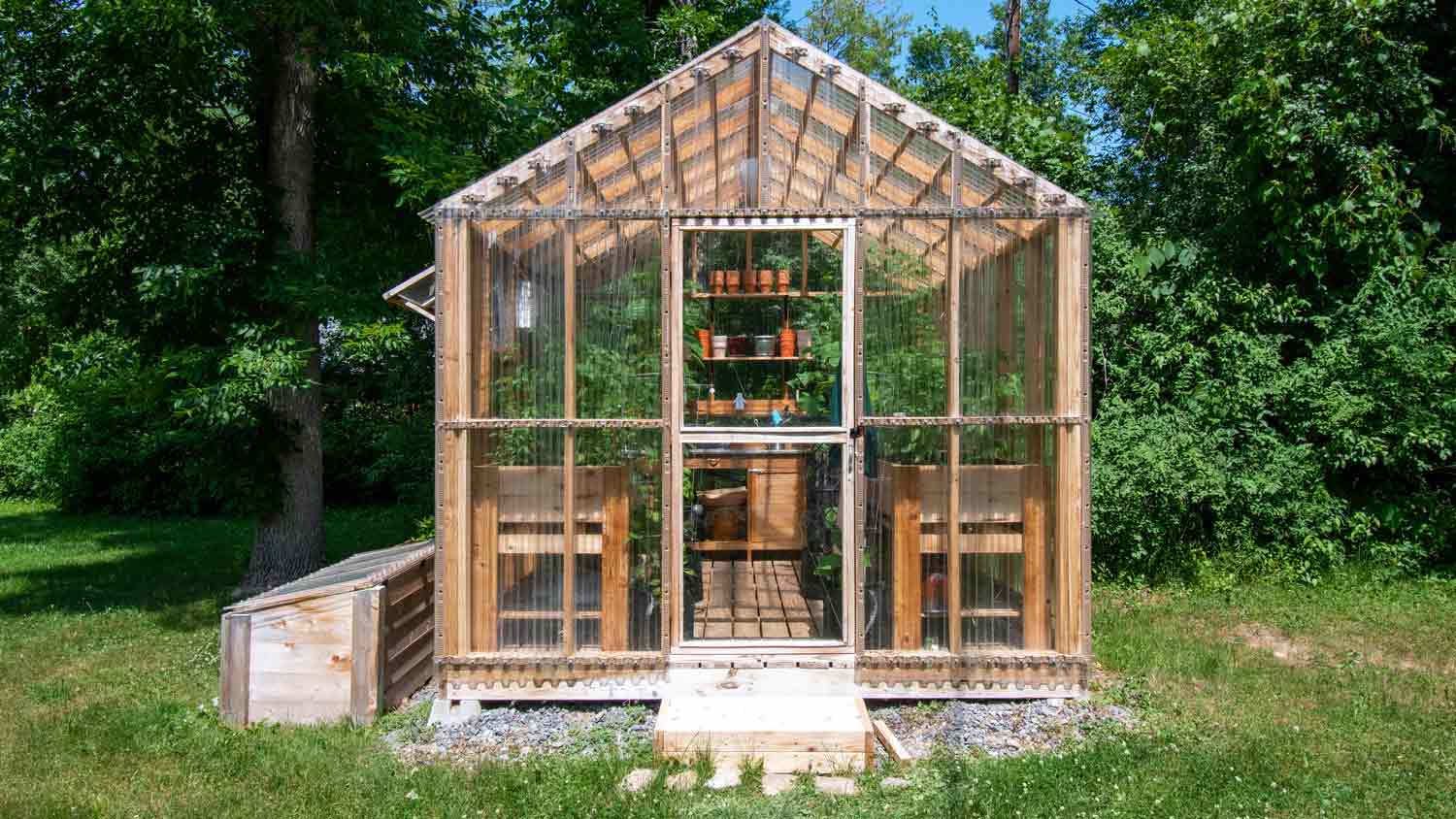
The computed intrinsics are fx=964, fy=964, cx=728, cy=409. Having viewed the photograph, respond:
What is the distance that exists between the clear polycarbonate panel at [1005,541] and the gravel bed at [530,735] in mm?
1821

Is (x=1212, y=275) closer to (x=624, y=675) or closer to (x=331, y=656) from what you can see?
(x=624, y=675)

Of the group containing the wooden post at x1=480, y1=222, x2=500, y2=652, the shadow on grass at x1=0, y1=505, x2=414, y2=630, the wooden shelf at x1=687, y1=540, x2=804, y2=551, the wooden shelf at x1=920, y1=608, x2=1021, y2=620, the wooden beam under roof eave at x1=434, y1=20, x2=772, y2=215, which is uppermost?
the wooden beam under roof eave at x1=434, y1=20, x2=772, y2=215

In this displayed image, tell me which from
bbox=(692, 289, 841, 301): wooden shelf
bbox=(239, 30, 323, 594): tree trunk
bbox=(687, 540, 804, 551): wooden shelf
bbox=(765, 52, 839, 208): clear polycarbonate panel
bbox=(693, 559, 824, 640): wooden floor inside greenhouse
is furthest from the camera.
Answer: bbox=(239, 30, 323, 594): tree trunk

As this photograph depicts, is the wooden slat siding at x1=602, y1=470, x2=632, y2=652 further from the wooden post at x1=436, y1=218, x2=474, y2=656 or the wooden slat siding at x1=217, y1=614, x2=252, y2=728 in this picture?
the wooden slat siding at x1=217, y1=614, x2=252, y2=728

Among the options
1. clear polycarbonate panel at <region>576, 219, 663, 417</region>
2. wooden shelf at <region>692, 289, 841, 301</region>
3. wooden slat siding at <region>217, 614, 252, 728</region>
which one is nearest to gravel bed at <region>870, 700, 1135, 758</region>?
clear polycarbonate panel at <region>576, 219, 663, 417</region>

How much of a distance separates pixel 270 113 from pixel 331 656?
17.6 ft

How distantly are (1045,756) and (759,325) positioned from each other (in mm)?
4645

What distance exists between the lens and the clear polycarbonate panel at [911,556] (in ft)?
16.7

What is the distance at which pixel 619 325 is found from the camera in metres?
5.09

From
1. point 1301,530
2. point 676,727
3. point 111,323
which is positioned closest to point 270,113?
point 111,323

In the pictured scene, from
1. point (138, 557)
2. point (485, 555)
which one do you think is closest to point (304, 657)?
point (485, 555)

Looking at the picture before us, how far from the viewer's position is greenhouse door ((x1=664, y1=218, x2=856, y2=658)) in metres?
5.14

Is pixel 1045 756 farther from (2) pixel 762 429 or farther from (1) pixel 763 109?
(1) pixel 763 109

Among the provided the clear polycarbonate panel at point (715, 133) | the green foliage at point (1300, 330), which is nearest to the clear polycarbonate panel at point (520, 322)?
the clear polycarbonate panel at point (715, 133)
